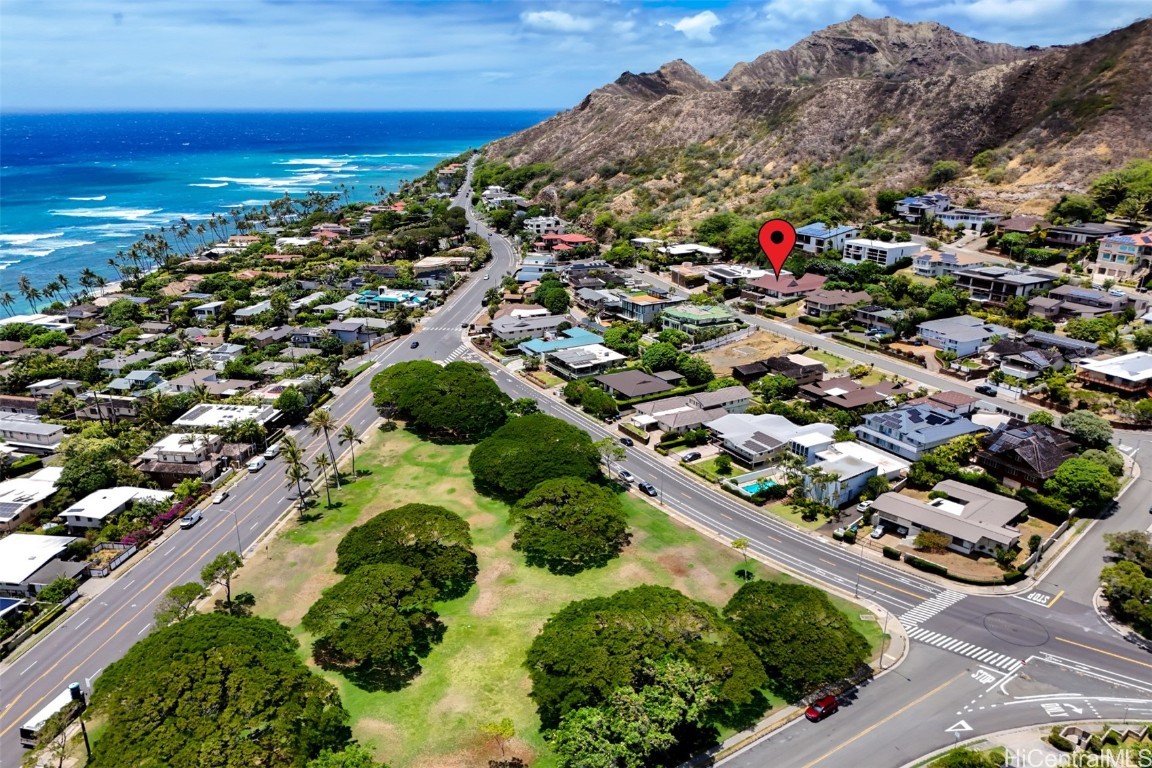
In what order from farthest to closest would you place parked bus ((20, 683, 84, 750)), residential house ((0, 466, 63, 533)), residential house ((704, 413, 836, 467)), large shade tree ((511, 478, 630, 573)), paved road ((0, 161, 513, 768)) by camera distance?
residential house ((704, 413, 836, 467)), residential house ((0, 466, 63, 533)), large shade tree ((511, 478, 630, 573)), paved road ((0, 161, 513, 768)), parked bus ((20, 683, 84, 750))

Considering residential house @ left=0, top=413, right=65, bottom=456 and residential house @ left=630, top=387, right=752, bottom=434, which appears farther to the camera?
residential house @ left=630, top=387, right=752, bottom=434

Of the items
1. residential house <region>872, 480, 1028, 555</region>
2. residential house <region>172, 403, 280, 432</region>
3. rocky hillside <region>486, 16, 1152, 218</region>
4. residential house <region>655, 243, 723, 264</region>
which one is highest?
rocky hillside <region>486, 16, 1152, 218</region>

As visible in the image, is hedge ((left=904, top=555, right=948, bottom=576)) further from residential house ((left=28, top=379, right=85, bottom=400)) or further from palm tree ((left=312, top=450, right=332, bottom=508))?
residential house ((left=28, top=379, right=85, bottom=400))

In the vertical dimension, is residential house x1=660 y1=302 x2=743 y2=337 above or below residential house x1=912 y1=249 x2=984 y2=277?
below

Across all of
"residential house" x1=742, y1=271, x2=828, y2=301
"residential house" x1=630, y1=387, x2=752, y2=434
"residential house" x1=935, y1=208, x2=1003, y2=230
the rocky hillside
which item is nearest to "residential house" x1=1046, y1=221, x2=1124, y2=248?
"residential house" x1=935, y1=208, x2=1003, y2=230

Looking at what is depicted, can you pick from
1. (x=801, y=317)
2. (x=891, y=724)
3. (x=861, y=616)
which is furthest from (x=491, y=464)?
(x=801, y=317)

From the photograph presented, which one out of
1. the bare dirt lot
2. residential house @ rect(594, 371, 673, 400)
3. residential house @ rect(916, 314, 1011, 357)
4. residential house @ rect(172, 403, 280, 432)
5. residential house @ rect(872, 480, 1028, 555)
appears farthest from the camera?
the bare dirt lot

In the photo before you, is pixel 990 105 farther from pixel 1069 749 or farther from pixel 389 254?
pixel 1069 749
